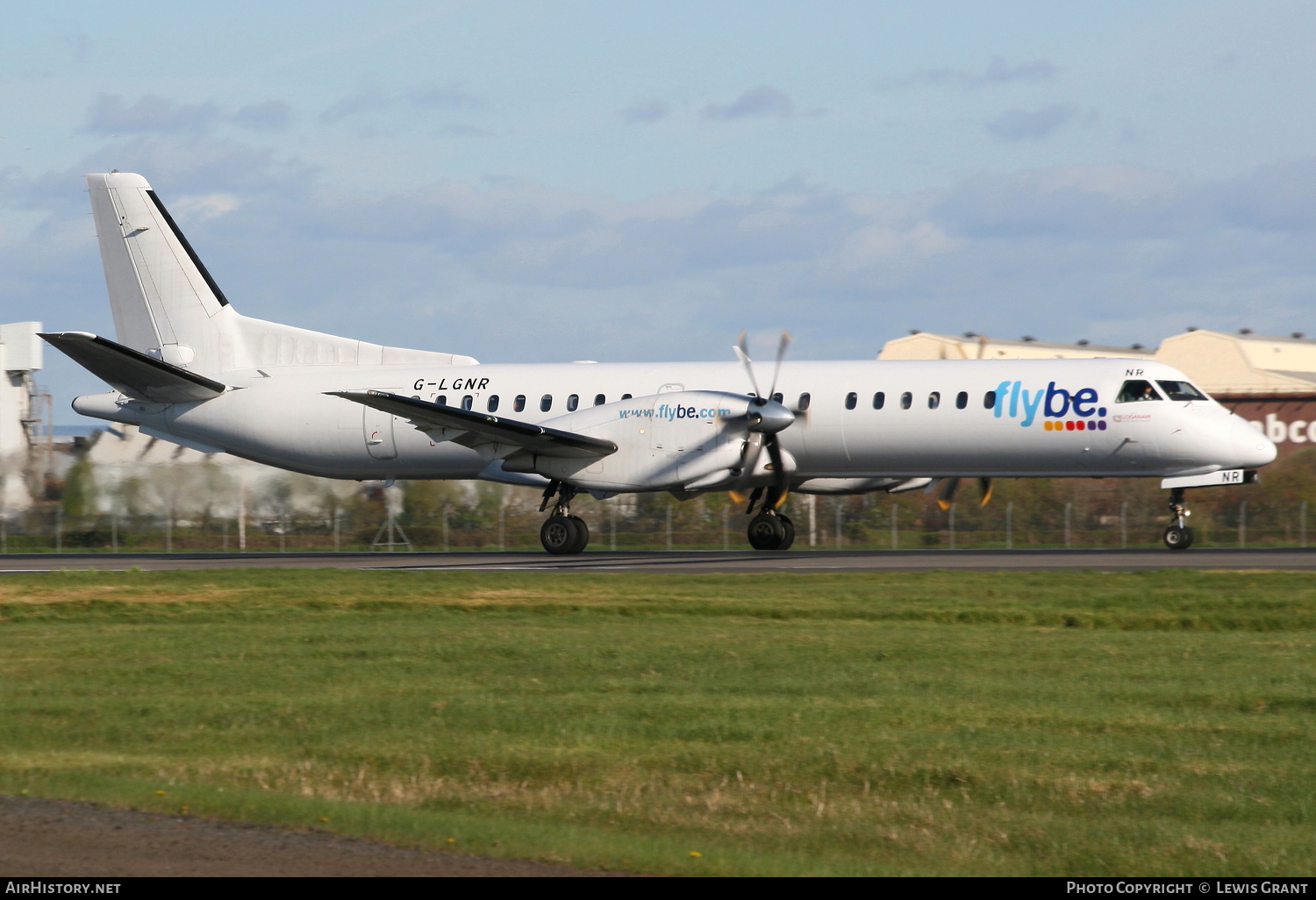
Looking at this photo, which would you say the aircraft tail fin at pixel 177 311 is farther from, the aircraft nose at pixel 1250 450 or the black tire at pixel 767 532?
the aircraft nose at pixel 1250 450

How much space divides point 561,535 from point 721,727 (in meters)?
18.7

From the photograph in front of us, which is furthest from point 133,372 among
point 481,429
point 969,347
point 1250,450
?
point 969,347

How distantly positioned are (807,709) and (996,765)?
2.02 meters

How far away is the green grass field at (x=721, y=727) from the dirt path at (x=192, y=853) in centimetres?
27

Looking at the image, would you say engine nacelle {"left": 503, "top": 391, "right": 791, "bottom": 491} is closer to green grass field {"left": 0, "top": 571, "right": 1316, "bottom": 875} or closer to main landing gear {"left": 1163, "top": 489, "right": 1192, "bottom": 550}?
main landing gear {"left": 1163, "top": 489, "right": 1192, "bottom": 550}

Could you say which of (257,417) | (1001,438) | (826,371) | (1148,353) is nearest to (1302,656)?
(1001,438)

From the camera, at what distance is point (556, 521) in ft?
92.9

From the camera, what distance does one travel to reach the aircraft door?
30.0m

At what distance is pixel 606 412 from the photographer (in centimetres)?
2738

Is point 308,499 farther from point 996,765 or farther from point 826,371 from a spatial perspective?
point 996,765

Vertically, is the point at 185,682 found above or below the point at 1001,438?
below

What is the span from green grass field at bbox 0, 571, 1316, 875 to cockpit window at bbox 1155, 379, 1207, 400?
9.35 meters

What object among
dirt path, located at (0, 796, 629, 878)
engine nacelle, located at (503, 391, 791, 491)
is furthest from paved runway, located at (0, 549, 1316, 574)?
dirt path, located at (0, 796, 629, 878)

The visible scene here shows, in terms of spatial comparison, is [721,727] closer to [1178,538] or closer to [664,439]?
[664,439]
